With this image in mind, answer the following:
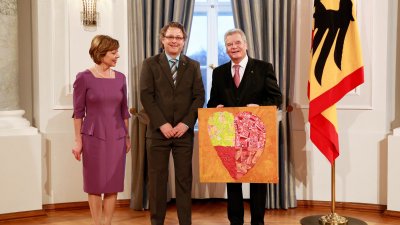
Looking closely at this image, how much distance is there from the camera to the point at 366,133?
190 inches

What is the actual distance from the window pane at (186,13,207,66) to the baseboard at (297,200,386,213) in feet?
5.61

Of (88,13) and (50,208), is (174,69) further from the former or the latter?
(50,208)

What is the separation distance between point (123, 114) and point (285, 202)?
6.44 feet

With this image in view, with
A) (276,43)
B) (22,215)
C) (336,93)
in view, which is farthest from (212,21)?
(22,215)

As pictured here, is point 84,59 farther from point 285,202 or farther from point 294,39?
point 285,202

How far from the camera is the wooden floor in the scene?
4.43 m

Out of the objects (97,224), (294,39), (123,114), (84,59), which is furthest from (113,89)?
(294,39)

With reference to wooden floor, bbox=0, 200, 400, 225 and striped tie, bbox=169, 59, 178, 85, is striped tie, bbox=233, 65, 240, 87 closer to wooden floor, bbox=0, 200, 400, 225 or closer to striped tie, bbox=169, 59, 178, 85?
striped tie, bbox=169, 59, 178, 85

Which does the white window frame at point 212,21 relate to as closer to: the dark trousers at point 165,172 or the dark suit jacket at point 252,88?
the dark suit jacket at point 252,88

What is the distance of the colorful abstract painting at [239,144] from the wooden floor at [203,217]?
818 mm

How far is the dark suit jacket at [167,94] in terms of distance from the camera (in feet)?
12.4

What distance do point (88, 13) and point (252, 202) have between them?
243 centimetres

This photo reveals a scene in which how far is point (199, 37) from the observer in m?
5.27

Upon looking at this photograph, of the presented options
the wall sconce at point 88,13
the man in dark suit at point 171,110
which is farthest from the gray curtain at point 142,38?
the man in dark suit at point 171,110
